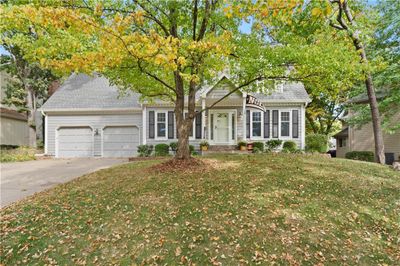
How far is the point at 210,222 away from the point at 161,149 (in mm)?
10603

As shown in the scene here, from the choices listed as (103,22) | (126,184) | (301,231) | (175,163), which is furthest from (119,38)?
(301,231)

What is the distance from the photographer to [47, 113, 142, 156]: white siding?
16891 mm

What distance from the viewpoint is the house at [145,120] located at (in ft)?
50.2

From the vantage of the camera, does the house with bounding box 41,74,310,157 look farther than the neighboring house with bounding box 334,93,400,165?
No

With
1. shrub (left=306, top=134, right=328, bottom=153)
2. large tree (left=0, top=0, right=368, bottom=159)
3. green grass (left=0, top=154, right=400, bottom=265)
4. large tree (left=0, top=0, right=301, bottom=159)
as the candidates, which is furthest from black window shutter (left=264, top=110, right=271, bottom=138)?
green grass (left=0, top=154, right=400, bottom=265)

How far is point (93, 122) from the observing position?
56.0 ft

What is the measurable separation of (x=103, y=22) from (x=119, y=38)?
5.59ft

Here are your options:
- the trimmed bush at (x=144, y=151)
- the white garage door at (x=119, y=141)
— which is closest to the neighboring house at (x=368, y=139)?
the trimmed bush at (x=144, y=151)

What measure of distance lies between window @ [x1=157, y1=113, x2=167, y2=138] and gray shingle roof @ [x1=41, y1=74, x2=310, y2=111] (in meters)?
0.98

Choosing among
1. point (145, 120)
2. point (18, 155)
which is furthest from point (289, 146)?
point (18, 155)

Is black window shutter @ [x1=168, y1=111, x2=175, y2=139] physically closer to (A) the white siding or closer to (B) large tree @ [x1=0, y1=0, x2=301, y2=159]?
(A) the white siding

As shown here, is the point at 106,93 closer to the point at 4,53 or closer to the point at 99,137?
the point at 99,137

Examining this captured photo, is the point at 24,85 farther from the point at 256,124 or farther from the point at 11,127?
the point at 256,124

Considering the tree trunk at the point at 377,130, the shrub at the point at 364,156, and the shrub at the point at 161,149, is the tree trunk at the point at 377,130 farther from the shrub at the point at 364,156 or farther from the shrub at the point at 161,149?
the shrub at the point at 161,149
